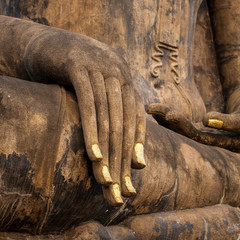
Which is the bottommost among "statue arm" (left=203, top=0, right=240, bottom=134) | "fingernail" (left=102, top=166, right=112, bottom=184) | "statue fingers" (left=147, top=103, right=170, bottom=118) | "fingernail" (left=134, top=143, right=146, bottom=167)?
"fingernail" (left=102, top=166, right=112, bottom=184)

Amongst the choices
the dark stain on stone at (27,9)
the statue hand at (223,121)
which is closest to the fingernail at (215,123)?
the statue hand at (223,121)

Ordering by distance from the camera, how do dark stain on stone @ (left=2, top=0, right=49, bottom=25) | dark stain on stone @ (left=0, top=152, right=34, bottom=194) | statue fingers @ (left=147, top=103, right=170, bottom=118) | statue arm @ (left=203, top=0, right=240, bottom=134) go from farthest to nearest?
statue arm @ (left=203, top=0, right=240, bottom=134), dark stain on stone @ (left=2, top=0, right=49, bottom=25), statue fingers @ (left=147, top=103, right=170, bottom=118), dark stain on stone @ (left=0, top=152, right=34, bottom=194)

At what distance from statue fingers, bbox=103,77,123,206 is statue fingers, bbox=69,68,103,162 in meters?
0.06

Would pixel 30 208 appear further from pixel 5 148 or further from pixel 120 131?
pixel 120 131

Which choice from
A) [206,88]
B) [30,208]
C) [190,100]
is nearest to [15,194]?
[30,208]

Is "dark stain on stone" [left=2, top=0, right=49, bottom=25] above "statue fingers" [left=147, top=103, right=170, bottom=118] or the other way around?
above

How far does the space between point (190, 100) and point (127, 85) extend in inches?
37.8

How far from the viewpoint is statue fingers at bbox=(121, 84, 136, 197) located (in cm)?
157

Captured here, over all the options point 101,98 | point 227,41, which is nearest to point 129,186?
point 101,98

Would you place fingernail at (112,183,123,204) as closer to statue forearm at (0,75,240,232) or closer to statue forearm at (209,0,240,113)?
statue forearm at (0,75,240,232)

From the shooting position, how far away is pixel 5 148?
1491mm

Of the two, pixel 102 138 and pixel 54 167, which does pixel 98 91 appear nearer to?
pixel 102 138

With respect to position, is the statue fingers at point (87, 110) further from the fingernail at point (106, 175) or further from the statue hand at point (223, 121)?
the statue hand at point (223, 121)

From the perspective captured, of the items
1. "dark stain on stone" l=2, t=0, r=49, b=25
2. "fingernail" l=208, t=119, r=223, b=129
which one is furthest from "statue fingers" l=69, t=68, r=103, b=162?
"dark stain on stone" l=2, t=0, r=49, b=25
